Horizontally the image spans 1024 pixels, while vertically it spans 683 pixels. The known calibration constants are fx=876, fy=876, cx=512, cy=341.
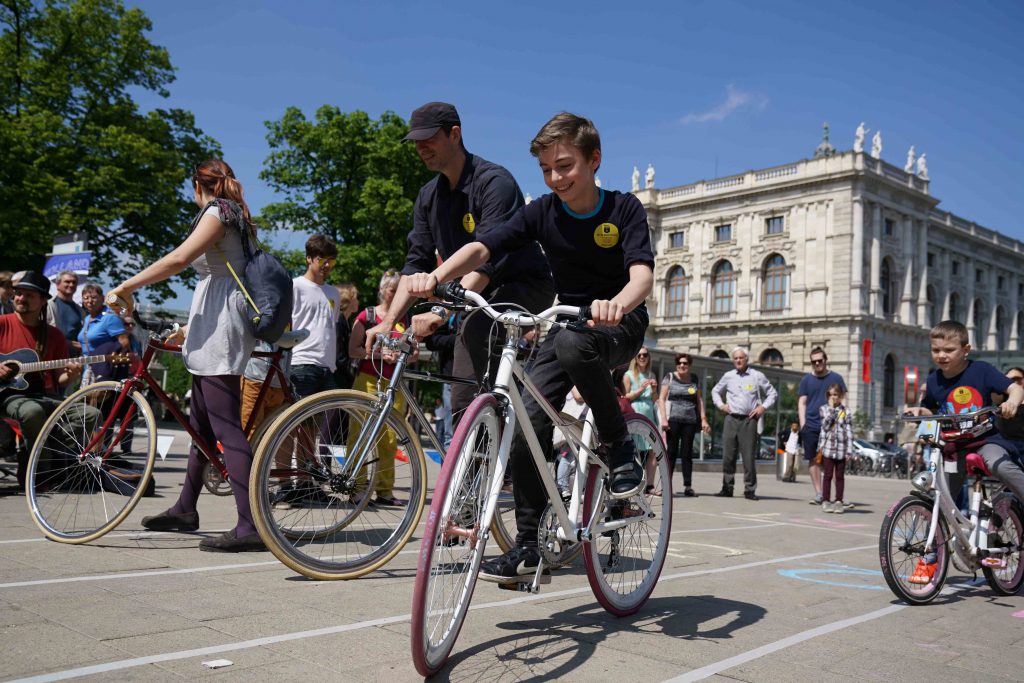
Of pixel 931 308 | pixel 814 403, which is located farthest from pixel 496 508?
pixel 931 308

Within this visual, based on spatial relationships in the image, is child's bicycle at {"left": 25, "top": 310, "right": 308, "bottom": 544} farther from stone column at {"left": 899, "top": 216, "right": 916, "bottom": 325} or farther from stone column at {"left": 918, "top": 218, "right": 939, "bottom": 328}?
stone column at {"left": 918, "top": 218, "right": 939, "bottom": 328}

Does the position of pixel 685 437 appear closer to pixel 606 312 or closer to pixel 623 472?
pixel 623 472

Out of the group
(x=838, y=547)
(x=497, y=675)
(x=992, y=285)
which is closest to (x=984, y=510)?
(x=838, y=547)

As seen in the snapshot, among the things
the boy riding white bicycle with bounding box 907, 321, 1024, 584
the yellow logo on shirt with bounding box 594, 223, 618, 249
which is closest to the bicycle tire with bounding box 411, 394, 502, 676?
the yellow logo on shirt with bounding box 594, 223, 618, 249

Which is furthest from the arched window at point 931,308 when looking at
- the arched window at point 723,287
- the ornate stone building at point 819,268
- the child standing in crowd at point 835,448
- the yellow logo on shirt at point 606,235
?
the yellow logo on shirt at point 606,235

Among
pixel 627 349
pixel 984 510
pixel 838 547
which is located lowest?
pixel 838 547

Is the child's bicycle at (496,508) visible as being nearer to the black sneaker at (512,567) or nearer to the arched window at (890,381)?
the black sneaker at (512,567)

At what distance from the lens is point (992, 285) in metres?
73.6

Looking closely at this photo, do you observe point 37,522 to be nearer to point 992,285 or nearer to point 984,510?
point 984,510

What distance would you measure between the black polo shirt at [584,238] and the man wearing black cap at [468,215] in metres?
0.59

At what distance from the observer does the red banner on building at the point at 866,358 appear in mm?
55906

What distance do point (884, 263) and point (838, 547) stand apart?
57.9 metres

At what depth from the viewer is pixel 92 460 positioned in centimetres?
489

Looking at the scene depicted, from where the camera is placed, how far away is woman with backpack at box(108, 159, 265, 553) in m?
4.80
